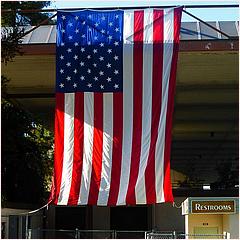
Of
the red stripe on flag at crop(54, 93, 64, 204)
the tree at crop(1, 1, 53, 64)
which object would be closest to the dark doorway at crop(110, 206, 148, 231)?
the tree at crop(1, 1, 53, 64)

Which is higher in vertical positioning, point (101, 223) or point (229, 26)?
point (229, 26)

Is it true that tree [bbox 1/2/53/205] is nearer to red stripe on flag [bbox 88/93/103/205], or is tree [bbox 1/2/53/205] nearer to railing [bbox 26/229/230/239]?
railing [bbox 26/229/230/239]

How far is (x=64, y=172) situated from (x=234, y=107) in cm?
1546

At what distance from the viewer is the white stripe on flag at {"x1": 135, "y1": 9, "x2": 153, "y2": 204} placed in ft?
43.2

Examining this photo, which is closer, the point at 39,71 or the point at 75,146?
the point at 75,146

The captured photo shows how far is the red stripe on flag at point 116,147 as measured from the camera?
13.3 m

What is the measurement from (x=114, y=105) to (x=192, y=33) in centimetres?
549

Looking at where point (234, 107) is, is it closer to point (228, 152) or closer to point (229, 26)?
point (229, 26)

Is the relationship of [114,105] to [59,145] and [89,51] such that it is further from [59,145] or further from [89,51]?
[59,145]

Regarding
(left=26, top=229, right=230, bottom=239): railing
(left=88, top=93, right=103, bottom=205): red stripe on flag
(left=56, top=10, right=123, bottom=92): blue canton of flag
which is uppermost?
(left=56, top=10, right=123, bottom=92): blue canton of flag

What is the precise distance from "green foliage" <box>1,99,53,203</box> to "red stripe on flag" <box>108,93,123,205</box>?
655 centimetres

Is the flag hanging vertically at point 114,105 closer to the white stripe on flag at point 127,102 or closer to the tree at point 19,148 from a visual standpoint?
the white stripe on flag at point 127,102

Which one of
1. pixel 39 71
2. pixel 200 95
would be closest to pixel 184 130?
pixel 200 95

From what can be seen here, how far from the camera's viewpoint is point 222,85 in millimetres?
22891
